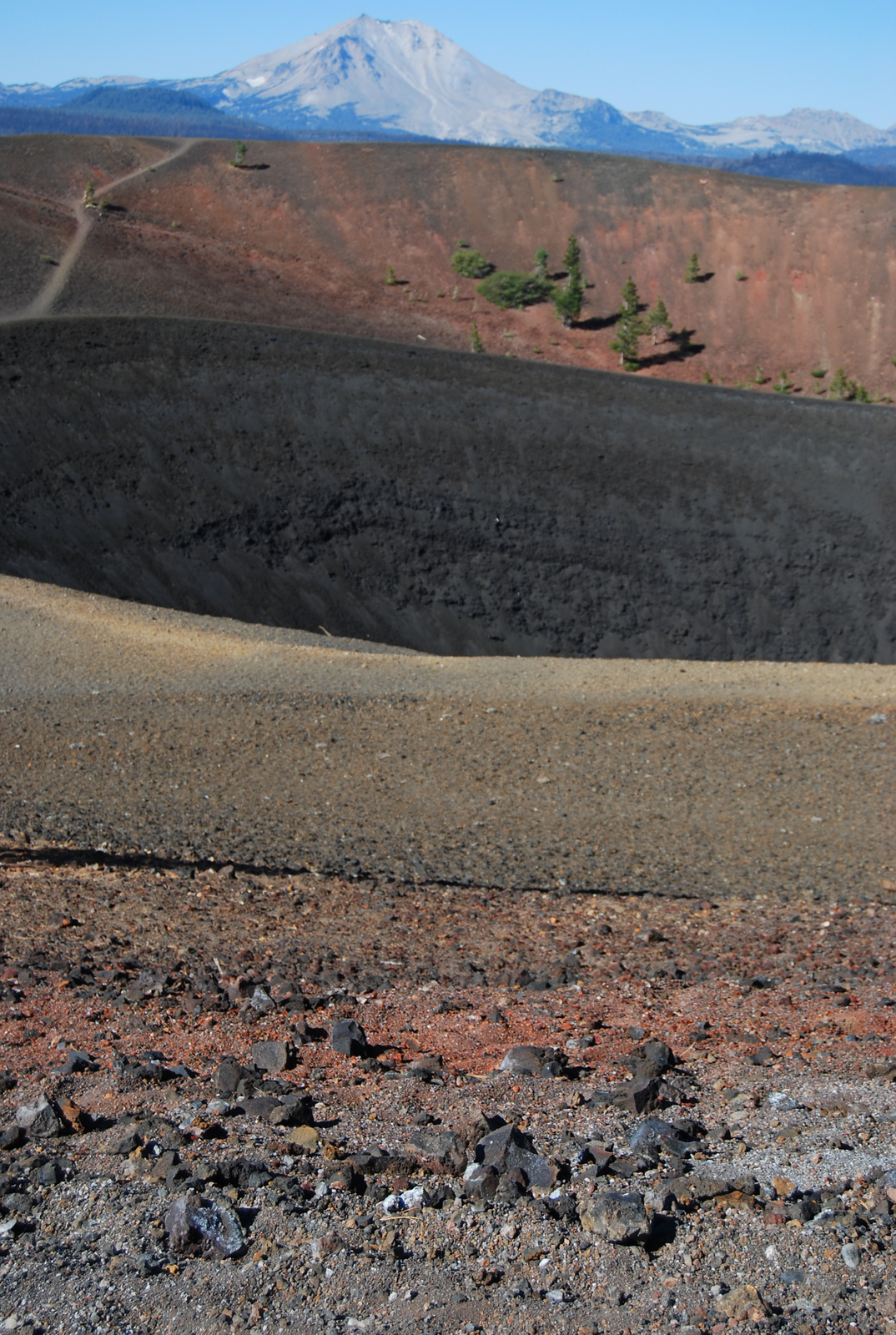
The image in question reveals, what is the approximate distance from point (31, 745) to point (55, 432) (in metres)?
11.0

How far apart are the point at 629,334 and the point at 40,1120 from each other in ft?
122

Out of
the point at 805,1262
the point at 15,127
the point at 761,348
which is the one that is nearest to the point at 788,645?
the point at 805,1262

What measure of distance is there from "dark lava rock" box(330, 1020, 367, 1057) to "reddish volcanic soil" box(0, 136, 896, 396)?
33116 mm

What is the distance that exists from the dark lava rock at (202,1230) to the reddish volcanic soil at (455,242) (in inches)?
1345

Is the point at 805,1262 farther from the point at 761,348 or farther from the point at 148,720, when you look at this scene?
the point at 761,348

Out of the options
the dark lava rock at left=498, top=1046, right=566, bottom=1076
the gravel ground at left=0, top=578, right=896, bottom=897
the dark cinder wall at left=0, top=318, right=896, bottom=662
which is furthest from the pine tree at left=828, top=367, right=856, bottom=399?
the dark lava rock at left=498, top=1046, right=566, bottom=1076

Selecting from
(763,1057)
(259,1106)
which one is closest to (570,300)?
(763,1057)

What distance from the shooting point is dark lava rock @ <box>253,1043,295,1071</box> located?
3.86 metres

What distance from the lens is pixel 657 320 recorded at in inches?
1505

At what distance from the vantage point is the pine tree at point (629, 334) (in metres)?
37.2

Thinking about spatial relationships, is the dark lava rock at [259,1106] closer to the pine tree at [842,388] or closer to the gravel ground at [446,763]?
the gravel ground at [446,763]

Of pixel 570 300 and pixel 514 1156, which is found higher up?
pixel 570 300

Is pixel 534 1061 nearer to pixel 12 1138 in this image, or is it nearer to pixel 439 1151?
pixel 439 1151

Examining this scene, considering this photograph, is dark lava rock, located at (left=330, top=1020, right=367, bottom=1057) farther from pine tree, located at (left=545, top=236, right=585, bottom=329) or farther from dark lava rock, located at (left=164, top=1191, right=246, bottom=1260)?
pine tree, located at (left=545, top=236, right=585, bottom=329)
